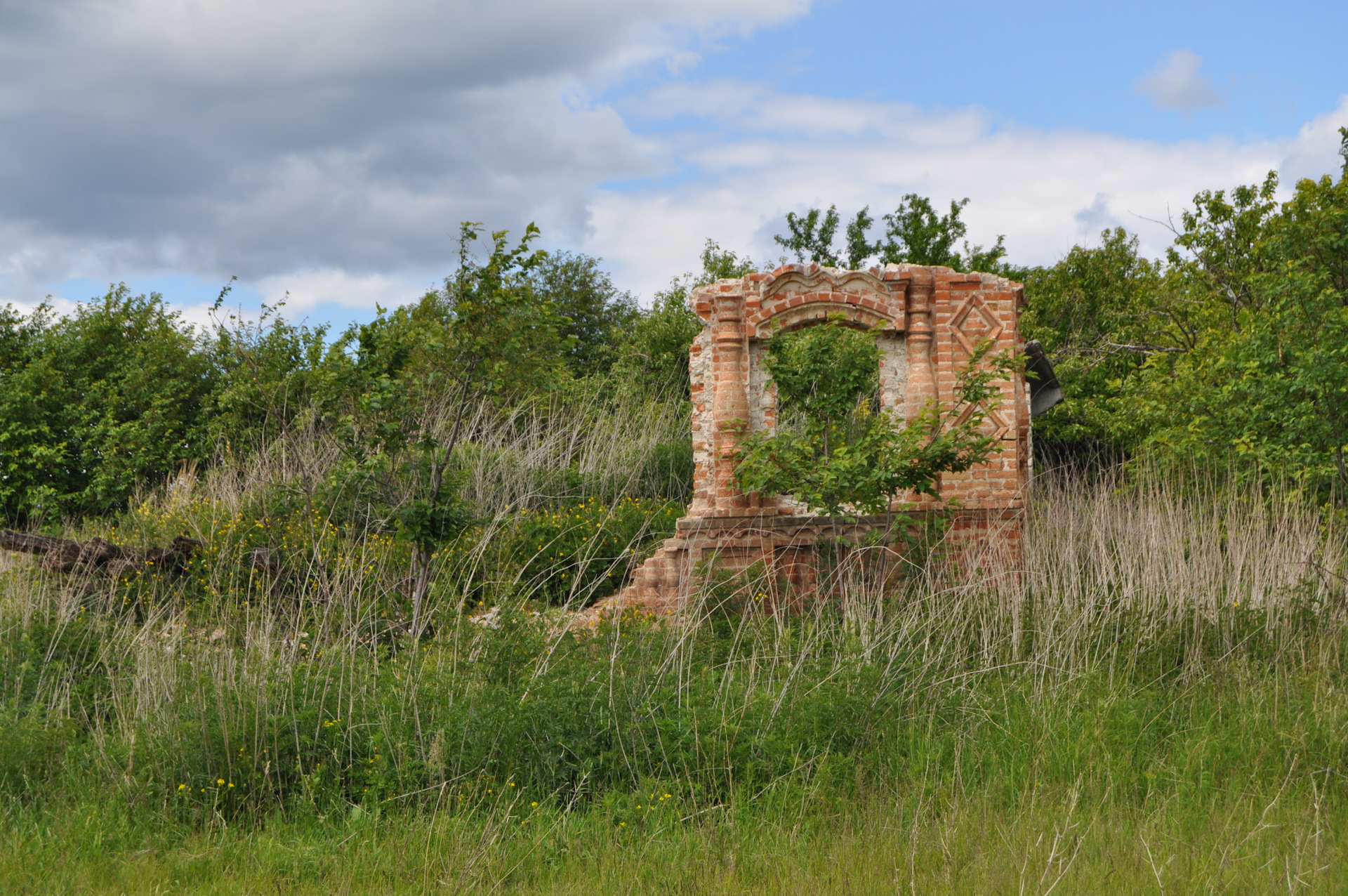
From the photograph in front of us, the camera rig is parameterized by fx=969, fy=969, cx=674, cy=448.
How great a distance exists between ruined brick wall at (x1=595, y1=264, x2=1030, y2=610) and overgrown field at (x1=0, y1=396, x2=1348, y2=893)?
77.7 inches

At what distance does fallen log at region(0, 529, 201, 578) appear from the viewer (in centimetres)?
900

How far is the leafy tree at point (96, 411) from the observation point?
1688 centimetres

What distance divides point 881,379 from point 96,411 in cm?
1495

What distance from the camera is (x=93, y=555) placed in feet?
29.7

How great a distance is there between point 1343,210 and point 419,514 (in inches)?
358

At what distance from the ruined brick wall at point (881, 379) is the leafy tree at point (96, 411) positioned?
10.9 meters

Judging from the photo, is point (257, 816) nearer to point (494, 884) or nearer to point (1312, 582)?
point (494, 884)

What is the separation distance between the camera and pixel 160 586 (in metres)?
9.06

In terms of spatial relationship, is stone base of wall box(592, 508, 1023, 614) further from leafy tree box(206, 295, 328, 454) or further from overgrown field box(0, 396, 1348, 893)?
leafy tree box(206, 295, 328, 454)

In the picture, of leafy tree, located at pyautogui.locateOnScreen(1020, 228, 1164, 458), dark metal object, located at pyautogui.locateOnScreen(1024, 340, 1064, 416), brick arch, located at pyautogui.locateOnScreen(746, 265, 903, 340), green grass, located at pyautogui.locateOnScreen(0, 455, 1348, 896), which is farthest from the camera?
leafy tree, located at pyautogui.locateOnScreen(1020, 228, 1164, 458)

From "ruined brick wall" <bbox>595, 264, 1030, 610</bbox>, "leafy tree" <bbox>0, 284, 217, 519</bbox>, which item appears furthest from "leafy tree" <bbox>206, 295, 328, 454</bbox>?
"ruined brick wall" <bbox>595, 264, 1030, 610</bbox>

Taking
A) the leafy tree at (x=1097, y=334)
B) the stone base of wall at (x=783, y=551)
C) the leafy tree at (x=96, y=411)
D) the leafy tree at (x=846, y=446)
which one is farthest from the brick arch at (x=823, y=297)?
the leafy tree at (x=96, y=411)

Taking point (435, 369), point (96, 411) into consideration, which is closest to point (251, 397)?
point (96, 411)

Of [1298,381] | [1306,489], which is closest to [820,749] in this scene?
[1298,381]
